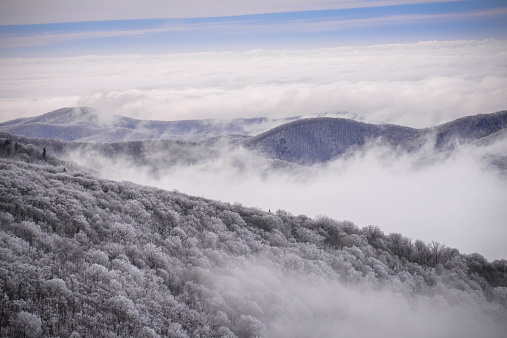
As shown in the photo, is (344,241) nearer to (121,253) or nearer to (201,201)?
(201,201)

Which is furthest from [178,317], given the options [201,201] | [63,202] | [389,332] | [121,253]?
[201,201]

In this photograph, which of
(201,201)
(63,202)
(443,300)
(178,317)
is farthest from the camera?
(201,201)

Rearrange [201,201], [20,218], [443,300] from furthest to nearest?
[201,201] < [443,300] < [20,218]

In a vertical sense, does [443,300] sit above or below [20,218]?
below
